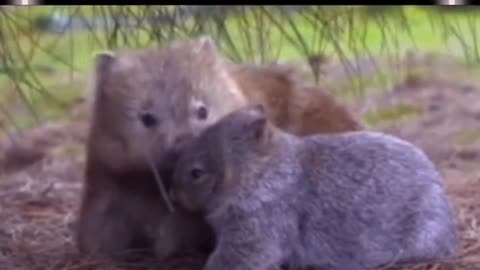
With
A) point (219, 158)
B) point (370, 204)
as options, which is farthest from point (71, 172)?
point (370, 204)

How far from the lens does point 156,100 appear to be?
6.59 metres

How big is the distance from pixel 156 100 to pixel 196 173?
35 centimetres

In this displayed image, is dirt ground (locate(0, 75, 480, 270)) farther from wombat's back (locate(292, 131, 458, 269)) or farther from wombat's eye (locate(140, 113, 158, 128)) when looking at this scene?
wombat's eye (locate(140, 113, 158, 128))

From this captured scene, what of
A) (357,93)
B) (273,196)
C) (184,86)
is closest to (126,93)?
(184,86)

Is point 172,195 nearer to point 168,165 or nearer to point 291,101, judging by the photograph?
point 168,165

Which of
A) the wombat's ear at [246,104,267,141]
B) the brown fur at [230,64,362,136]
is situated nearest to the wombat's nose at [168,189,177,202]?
the wombat's ear at [246,104,267,141]

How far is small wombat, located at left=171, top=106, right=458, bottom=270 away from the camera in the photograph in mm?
6434

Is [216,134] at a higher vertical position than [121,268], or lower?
higher

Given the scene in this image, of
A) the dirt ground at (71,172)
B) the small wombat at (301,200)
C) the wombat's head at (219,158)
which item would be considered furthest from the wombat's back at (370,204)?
the wombat's head at (219,158)

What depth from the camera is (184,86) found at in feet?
21.8

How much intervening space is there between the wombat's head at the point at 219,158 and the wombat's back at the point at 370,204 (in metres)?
0.27

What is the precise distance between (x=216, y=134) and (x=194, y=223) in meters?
0.53

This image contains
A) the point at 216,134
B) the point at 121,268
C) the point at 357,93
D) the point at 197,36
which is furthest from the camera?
the point at 357,93

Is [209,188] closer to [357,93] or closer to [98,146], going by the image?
Result: [98,146]
